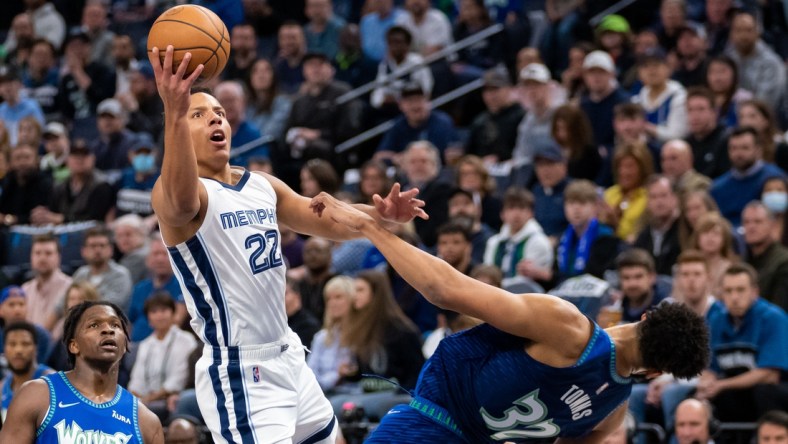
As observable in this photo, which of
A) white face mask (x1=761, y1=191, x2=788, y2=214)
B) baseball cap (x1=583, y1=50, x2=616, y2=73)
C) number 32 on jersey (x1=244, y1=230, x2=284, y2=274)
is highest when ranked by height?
baseball cap (x1=583, y1=50, x2=616, y2=73)

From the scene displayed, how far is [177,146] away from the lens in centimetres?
557

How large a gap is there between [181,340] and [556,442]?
537 cm

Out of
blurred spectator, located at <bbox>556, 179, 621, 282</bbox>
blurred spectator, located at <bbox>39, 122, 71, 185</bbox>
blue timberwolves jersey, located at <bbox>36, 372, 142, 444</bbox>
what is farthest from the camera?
blurred spectator, located at <bbox>39, 122, 71, 185</bbox>

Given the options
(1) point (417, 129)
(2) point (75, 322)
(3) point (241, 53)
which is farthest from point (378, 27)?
(2) point (75, 322)

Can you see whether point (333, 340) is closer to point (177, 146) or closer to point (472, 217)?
point (472, 217)

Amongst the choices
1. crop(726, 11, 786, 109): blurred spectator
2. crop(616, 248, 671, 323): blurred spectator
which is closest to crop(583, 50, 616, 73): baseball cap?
crop(726, 11, 786, 109): blurred spectator

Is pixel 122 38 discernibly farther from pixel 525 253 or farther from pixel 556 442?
pixel 556 442

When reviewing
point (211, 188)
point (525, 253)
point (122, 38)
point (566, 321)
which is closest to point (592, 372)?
point (566, 321)

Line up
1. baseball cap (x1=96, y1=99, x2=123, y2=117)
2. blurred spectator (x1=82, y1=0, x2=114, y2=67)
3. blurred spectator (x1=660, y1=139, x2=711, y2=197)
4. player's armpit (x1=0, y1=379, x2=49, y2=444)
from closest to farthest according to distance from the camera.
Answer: player's armpit (x1=0, y1=379, x2=49, y2=444) < blurred spectator (x1=660, y1=139, x2=711, y2=197) < baseball cap (x1=96, y1=99, x2=123, y2=117) < blurred spectator (x1=82, y1=0, x2=114, y2=67)

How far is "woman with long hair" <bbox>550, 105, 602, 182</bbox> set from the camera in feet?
41.5

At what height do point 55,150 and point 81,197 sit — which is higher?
point 55,150

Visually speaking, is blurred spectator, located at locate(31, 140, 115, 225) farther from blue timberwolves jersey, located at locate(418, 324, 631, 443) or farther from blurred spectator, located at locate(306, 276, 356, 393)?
blue timberwolves jersey, located at locate(418, 324, 631, 443)

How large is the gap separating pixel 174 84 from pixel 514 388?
1899 millimetres

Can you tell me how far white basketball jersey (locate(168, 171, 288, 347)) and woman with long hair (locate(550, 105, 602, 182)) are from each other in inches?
272
